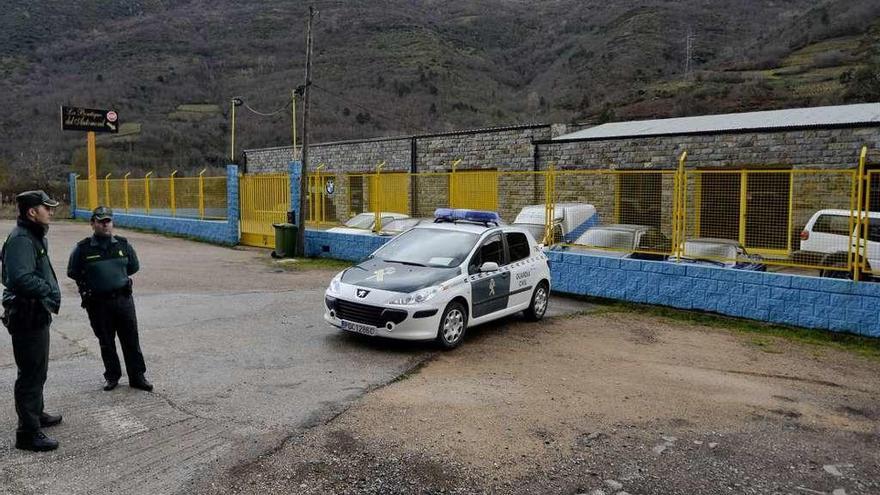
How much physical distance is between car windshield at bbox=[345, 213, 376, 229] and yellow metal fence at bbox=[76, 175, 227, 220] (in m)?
6.02

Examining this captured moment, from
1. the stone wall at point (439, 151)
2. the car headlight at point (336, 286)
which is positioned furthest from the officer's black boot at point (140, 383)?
the stone wall at point (439, 151)

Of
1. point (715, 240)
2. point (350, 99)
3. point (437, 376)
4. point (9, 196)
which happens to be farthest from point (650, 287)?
point (350, 99)

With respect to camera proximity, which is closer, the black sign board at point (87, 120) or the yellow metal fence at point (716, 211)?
the yellow metal fence at point (716, 211)

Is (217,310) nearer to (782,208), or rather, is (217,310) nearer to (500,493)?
(500,493)

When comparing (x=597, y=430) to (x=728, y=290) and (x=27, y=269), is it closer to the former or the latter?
(x=27, y=269)

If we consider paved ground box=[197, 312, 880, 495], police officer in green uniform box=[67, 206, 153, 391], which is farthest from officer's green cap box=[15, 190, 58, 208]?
paved ground box=[197, 312, 880, 495]

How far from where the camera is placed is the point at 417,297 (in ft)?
25.1

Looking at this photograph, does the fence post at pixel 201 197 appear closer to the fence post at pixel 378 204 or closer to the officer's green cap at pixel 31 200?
the fence post at pixel 378 204

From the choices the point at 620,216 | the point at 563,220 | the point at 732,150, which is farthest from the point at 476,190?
the point at 732,150

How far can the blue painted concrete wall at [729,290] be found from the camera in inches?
362

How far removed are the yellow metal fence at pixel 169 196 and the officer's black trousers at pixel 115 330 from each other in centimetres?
1581

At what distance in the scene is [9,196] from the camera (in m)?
36.6

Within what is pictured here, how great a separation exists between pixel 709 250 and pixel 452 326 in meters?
5.19

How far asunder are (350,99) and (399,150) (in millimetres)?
38835
